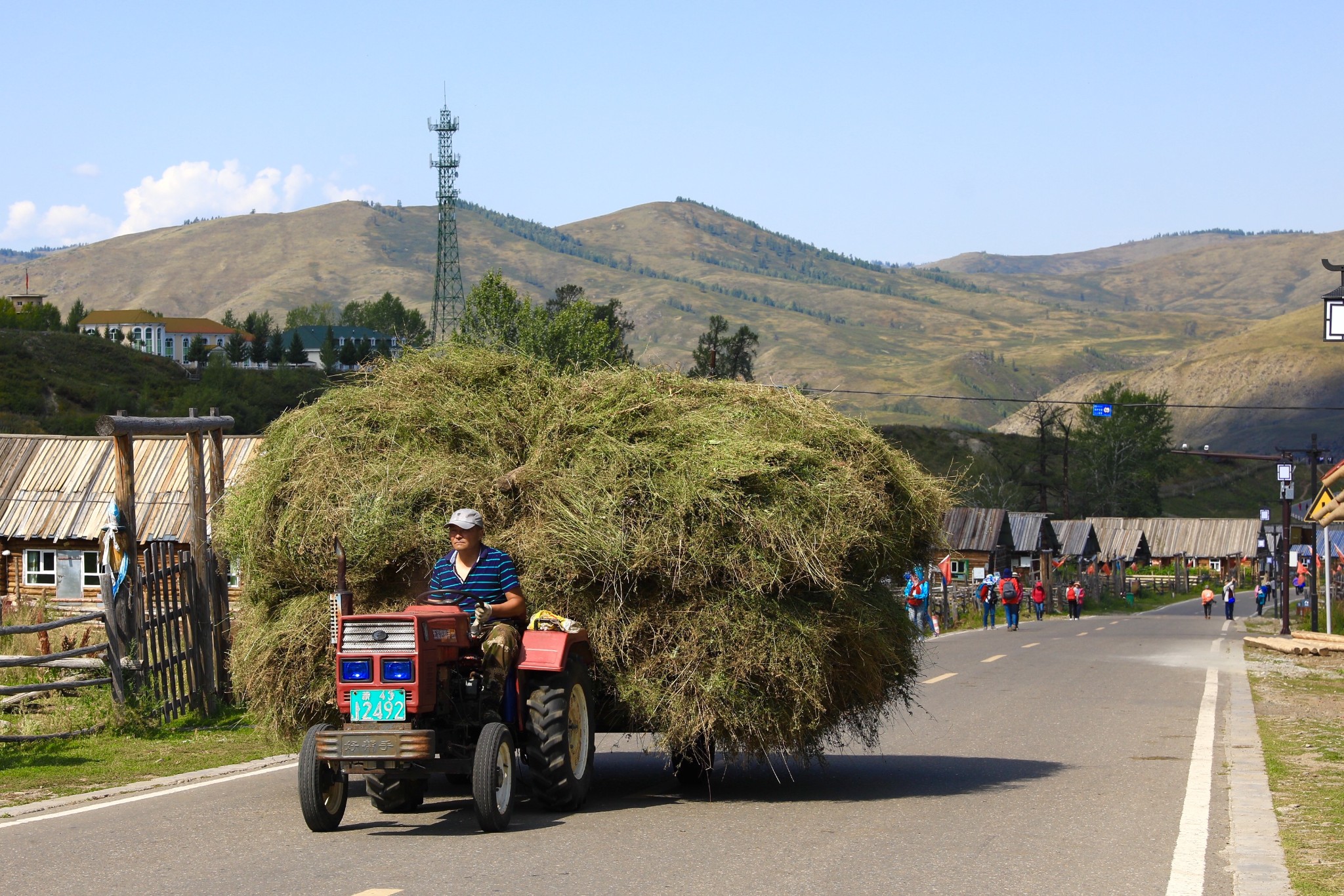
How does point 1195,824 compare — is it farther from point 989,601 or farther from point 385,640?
point 989,601

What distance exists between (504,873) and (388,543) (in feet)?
9.68

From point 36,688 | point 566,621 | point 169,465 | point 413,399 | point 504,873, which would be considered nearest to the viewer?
point 504,873

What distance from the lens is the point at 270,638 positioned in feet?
32.5

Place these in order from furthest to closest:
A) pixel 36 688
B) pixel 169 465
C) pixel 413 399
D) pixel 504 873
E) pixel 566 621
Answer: pixel 169 465, pixel 36 688, pixel 413 399, pixel 566 621, pixel 504 873

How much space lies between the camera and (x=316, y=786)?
342 inches

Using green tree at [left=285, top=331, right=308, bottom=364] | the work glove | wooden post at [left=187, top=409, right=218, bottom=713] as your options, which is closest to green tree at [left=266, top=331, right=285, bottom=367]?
green tree at [left=285, top=331, right=308, bottom=364]

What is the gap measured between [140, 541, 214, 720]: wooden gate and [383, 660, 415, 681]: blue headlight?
7041 mm

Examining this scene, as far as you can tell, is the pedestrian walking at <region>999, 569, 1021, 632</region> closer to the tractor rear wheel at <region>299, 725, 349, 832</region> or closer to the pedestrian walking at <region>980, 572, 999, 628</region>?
the pedestrian walking at <region>980, 572, 999, 628</region>

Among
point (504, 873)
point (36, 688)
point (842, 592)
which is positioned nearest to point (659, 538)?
point (842, 592)

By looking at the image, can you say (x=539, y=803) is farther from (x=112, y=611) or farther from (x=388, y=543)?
(x=112, y=611)

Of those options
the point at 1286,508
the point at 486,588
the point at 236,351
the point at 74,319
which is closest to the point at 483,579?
the point at 486,588

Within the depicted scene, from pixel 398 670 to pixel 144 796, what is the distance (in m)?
3.21

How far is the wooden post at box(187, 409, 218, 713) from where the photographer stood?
1549cm

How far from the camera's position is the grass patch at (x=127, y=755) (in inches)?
438
